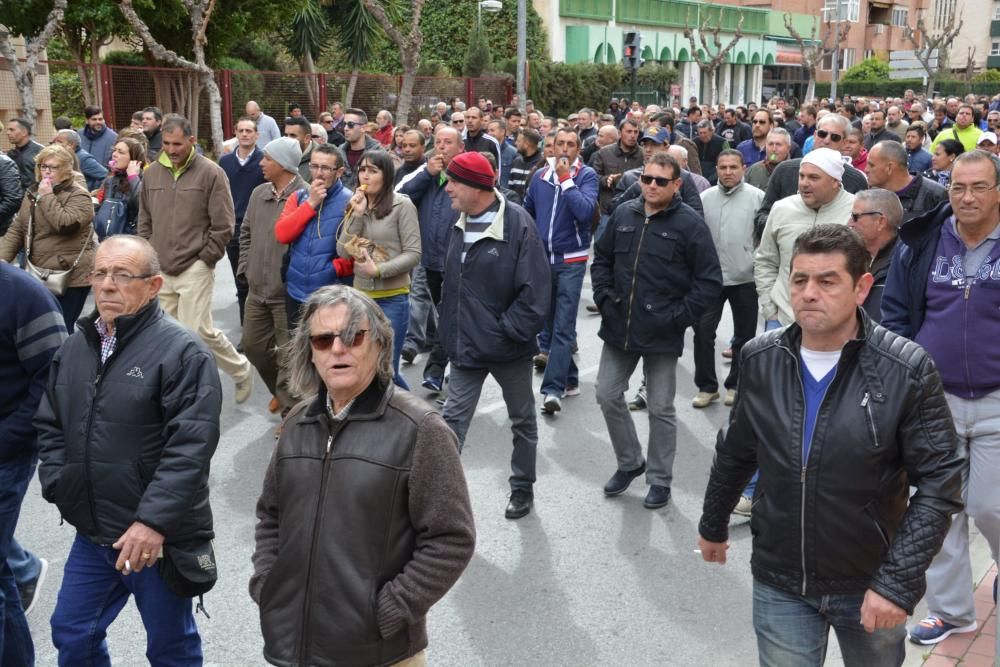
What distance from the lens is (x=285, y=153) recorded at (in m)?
7.46

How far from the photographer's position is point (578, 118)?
17500 mm

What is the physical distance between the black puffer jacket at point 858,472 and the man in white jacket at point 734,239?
14.9 ft

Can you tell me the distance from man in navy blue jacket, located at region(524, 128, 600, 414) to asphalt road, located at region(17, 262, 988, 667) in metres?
0.77

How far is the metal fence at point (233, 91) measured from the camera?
22.4 metres

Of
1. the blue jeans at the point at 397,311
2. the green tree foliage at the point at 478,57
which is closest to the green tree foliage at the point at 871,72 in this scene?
the green tree foliage at the point at 478,57

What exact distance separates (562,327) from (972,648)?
4.27m

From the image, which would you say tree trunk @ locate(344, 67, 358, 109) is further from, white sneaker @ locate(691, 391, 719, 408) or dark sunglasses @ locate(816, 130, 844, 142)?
white sneaker @ locate(691, 391, 719, 408)

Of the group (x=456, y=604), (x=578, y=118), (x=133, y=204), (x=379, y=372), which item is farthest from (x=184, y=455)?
(x=578, y=118)

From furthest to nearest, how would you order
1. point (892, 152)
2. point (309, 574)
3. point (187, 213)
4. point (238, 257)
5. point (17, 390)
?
point (238, 257), point (187, 213), point (892, 152), point (17, 390), point (309, 574)

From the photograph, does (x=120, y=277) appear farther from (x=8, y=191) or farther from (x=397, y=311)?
(x=397, y=311)

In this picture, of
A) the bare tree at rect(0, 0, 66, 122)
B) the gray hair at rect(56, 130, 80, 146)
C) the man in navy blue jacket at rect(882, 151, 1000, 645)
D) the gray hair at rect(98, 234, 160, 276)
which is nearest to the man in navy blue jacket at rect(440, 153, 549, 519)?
the man in navy blue jacket at rect(882, 151, 1000, 645)

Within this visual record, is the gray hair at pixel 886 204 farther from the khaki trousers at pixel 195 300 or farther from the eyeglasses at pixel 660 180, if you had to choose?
the khaki trousers at pixel 195 300

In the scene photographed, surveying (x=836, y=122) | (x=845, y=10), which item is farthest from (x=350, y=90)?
(x=845, y=10)

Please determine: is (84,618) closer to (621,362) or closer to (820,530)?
(820,530)
